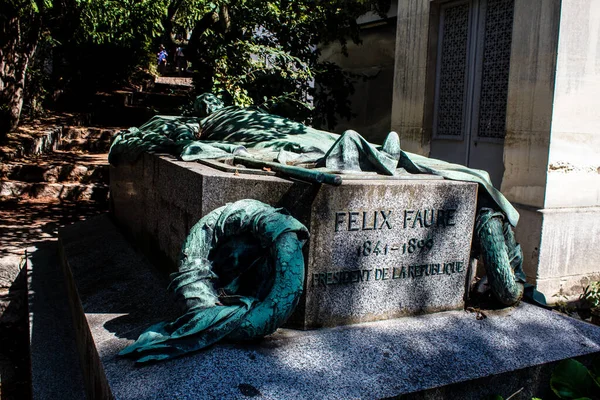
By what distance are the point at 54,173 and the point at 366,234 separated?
21.6 feet

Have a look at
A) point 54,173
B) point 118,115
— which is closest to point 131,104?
point 118,115

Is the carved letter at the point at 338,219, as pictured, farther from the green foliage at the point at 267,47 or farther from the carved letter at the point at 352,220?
the green foliage at the point at 267,47

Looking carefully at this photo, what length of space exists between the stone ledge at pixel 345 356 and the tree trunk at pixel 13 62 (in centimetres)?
679

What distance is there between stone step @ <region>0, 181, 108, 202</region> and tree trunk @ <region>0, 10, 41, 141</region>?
152 cm

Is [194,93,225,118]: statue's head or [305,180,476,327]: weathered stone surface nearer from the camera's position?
[305,180,476,327]: weathered stone surface

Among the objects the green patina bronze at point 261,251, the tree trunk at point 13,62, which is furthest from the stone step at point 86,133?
the green patina bronze at point 261,251

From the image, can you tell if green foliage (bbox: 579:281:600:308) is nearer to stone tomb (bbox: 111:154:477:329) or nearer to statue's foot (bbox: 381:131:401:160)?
stone tomb (bbox: 111:154:477:329)

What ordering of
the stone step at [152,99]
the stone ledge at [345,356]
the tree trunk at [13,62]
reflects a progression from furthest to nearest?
the stone step at [152,99], the tree trunk at [13,62], the stone ledge at [345,356]

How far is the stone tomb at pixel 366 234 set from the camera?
3193 millimetres

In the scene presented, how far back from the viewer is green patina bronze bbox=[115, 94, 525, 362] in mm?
2801

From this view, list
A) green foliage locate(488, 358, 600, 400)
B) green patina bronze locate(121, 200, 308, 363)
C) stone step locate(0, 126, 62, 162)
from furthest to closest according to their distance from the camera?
stone step locate(0, 126, 62, 162) < green foliage locate(488, 358, 600, 400) < green patina bronze locate(121, 200, 308, 363)

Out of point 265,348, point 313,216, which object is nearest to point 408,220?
point 313,216

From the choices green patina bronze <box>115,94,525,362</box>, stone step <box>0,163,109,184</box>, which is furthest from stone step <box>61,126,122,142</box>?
green patina bronze <box>115,94,525,362</box>

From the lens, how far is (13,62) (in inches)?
383
